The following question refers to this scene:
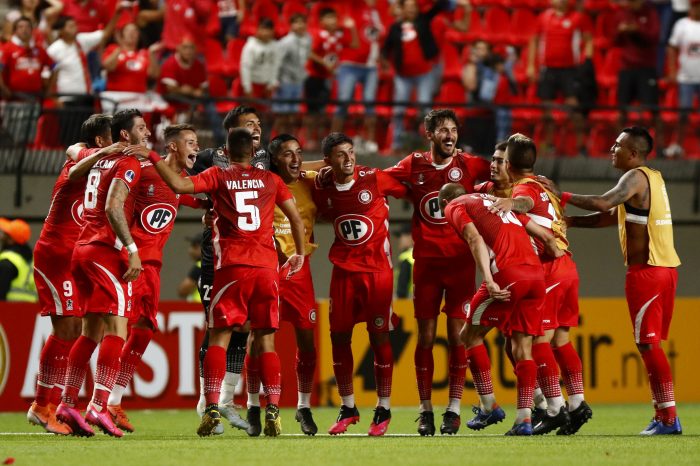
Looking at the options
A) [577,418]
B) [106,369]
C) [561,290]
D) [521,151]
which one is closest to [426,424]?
[577,418]

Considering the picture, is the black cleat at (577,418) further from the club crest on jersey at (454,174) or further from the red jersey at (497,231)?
the club crest on jersey at (454,174)

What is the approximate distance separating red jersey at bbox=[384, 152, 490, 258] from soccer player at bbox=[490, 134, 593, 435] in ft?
1.58

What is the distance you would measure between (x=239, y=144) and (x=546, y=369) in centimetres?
295

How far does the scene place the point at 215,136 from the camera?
1859cm

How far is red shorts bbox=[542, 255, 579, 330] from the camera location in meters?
11.6

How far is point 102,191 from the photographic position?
10.9 m

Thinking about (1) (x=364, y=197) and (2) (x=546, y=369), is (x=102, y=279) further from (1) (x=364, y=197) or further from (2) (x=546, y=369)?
(2) (x=546, y=369)

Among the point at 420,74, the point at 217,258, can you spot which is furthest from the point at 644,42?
the point at 217,258

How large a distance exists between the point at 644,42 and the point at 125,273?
12142mm

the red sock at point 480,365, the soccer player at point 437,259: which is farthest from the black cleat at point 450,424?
the red sock at point 480,365

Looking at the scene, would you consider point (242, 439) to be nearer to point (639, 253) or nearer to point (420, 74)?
point (639, 253)

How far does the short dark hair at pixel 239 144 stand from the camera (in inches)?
427

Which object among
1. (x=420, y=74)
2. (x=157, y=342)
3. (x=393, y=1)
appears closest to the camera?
(x=157, y=342)

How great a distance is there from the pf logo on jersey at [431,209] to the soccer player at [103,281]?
2.44 metres
